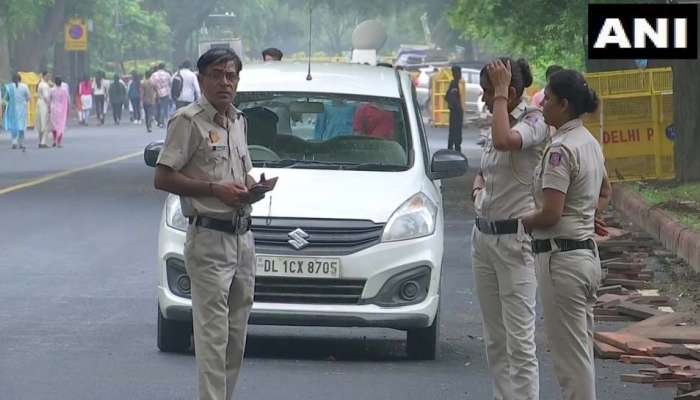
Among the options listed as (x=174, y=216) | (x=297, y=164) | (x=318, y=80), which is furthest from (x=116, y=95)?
(x=174, y=216)

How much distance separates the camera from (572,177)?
7.01 m

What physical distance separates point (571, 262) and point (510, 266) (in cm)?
74

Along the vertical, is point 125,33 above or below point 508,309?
above

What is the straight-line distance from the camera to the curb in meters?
15.5

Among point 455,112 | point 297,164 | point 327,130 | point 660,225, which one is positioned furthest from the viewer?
point 455,112

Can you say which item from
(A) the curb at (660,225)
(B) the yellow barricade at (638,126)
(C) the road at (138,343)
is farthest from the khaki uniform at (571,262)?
(B) the yellow barricade at (638,126)

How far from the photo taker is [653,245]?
56.5ft

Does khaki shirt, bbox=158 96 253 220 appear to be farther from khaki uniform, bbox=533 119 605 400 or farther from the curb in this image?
the curb

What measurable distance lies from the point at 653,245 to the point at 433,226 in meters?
7.56

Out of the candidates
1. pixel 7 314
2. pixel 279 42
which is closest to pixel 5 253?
pixel 7 314

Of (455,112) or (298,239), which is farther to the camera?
(455,112)

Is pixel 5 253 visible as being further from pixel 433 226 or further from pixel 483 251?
pixel 483 251

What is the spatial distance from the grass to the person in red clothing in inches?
231

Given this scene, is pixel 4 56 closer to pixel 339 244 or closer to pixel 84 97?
pixel 84 97
